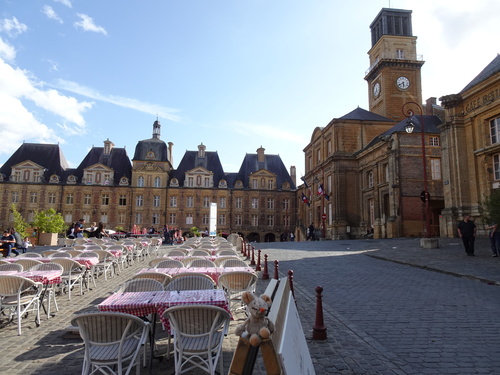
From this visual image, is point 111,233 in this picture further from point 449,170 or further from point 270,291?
point 270,291

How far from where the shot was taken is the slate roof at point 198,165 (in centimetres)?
4922

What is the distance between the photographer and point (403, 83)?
132 feet

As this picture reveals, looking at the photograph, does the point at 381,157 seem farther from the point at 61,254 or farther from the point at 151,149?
the point at 151,149

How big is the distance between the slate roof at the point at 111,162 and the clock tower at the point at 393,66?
33989 millimetres

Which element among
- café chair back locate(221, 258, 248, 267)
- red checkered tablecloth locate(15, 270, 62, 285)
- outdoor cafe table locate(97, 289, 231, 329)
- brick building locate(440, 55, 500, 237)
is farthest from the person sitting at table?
brick building locate(440, 55, 500, 237)

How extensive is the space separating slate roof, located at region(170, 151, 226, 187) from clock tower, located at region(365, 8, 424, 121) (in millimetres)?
22251

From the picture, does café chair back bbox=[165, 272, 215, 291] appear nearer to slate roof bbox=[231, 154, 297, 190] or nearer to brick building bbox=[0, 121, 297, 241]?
brick building bbox=[0, 121, 297, 241]

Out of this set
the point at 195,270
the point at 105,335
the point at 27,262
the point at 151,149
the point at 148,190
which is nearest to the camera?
the point at 105,335

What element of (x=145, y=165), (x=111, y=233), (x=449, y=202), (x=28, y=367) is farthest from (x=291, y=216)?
(x=28, y=367)

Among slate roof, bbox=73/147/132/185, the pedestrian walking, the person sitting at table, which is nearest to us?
the person sitting at table

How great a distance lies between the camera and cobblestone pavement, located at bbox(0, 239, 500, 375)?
3955 millimetres

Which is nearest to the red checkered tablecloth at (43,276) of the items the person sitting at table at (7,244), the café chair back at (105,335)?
the café chair back at (105,335)

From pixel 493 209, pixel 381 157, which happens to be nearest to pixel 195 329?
pixel 493 209

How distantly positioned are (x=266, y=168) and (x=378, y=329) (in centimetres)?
4658
